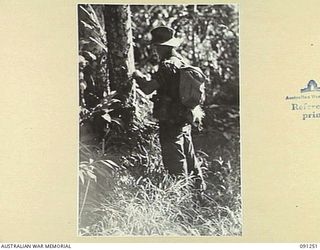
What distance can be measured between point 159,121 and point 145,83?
0.05m

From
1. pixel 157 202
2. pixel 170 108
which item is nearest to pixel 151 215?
pixel 157 202

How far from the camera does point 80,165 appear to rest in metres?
0.57

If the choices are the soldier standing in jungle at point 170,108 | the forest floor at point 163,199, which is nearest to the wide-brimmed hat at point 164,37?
the soldier standing in jungle at point 170,108

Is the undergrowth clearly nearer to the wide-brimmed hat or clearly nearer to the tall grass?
the tall grass

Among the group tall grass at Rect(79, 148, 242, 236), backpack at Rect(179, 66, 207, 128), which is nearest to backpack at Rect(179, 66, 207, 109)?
backpack at Rect(179, 66, 207, 128)

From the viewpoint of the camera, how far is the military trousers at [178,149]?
576 mm

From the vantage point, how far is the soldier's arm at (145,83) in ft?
1.90

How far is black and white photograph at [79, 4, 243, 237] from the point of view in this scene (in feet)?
1.88

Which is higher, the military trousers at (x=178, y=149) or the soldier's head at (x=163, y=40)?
the soldier's head at (x=163, y=40)

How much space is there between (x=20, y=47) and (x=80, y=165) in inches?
5.8

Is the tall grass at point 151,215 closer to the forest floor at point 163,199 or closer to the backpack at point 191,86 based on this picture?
the forest floor at point 163,199

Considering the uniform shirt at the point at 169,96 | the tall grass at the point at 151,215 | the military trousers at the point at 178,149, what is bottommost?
the tall grass at the point at 151,215

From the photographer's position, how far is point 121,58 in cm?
58

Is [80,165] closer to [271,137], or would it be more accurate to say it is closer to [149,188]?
[149,188]
